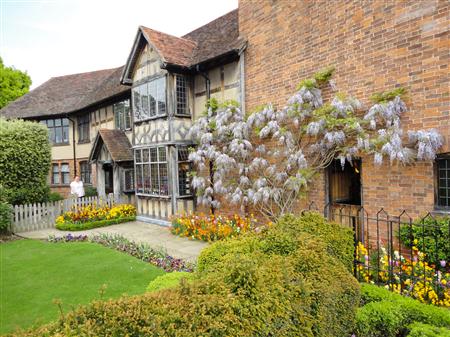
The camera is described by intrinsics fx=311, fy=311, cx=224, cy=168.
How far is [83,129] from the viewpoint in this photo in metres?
21.5

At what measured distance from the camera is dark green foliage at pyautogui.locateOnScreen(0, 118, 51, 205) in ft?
42.8

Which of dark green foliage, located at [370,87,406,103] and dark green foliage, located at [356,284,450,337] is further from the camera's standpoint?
dark green foliage, located at [370,87,406,103]

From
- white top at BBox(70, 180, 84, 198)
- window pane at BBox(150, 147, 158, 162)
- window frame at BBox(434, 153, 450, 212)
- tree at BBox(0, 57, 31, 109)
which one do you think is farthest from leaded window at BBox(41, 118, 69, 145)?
window frame at BBox(434, 153, 450, 212)

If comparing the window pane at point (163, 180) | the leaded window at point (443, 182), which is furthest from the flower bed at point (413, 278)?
the window pane at point (163, 180)

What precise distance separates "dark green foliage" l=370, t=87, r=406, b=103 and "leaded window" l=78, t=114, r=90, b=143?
61.2ft

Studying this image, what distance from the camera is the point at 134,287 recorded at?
21.1ft

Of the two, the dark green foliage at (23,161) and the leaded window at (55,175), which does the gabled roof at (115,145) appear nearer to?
the dark green foliage at (23,161)

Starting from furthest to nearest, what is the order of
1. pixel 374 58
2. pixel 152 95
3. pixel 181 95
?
1. pixel 152 95
2. pixel 181 95
3. pixel 374 58

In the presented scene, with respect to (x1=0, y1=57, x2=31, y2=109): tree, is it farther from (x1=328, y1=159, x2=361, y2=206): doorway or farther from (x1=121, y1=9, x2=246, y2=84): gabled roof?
(x1=328, y1=159, x2=361, y2=206): doorway

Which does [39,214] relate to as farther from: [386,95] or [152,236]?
[386,95]

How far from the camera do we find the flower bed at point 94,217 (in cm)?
1288

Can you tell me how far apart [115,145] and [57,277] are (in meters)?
9.80

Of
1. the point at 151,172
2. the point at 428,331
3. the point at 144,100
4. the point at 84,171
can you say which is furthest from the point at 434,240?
the point at 84,171

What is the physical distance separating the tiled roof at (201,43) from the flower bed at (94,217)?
7.19m
